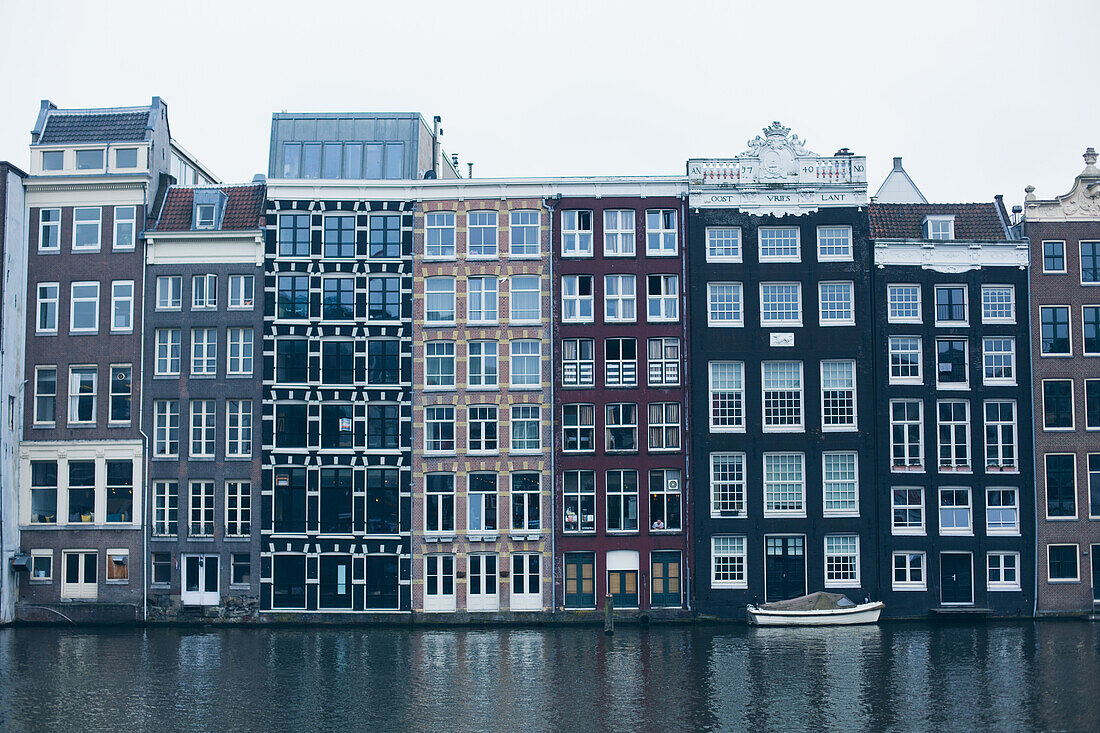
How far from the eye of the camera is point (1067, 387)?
190 feet

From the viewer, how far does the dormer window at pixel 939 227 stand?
58.6 m

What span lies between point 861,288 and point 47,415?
4509 centimetres

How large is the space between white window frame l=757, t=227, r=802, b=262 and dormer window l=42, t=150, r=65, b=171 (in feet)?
128

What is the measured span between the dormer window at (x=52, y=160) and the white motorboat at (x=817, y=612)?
44798 mm

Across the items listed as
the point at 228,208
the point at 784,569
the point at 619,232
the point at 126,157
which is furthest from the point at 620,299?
the point at 126,157

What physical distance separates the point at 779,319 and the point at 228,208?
31322 mm

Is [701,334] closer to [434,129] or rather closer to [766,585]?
[766,585]

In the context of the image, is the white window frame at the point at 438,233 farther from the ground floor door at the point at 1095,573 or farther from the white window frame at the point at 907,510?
the ground floor door at the point at 1095,573

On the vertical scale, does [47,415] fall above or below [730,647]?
above

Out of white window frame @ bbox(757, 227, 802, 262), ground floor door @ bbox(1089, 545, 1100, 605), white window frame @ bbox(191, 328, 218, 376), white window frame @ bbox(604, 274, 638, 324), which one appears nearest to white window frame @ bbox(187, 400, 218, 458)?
white window frame @ bbox(191, 328, 218, 376)

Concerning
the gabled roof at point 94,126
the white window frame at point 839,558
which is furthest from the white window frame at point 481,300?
the white window frame at point 839,558

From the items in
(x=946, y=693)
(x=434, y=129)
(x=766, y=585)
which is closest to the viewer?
(x=946, y=693)

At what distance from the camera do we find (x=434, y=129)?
67.2 m

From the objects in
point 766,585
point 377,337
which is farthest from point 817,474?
point 377,337
